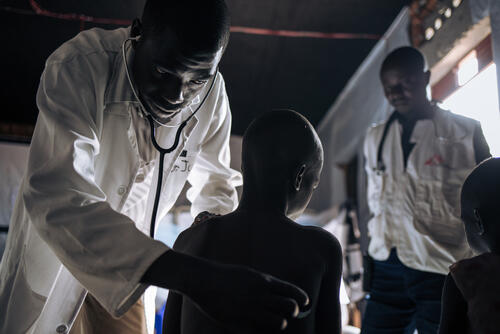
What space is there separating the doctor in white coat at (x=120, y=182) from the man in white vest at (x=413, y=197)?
0.75m

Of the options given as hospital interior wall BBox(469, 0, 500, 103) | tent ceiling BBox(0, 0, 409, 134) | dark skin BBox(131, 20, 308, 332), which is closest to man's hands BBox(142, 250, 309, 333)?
dark skin BBox(131, 20, 308, 332)

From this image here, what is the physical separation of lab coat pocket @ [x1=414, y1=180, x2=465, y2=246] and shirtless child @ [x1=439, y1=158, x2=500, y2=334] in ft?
1.95

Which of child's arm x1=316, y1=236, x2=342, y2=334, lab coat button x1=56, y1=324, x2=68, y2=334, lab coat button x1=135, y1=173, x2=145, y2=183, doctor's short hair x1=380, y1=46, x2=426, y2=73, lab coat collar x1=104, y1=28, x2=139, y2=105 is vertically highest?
doctor's short hair x1=380, y1=46, x2=426, y2=73

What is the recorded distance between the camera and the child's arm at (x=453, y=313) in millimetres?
1034

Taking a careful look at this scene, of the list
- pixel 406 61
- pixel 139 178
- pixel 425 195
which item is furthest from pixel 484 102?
pixel 139 178

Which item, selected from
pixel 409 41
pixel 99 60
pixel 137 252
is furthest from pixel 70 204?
pixel 409 41

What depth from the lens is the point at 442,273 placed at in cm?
163

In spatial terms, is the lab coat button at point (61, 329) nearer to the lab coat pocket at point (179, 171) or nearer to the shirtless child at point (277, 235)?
the shirtless child at point (277, 235)

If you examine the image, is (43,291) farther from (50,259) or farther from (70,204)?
(70,204)

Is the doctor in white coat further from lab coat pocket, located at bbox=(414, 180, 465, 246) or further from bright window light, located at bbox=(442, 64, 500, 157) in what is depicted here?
bright window light, located at bbox=(442, 64, 500, 157)

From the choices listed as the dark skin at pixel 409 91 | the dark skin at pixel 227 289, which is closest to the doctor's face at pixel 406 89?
the dark skin at pixel 409 91

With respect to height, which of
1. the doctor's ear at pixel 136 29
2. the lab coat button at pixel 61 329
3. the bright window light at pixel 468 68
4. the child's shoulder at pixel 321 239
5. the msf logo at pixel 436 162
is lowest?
the lab coat button at pixel 61 329

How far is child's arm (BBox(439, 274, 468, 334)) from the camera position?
1.03 metres

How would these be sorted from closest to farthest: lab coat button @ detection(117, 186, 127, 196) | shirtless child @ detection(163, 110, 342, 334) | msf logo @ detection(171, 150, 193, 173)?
shirtless child @ detection(163, 110, 342, 334) < lab coat button @ detection(117, 186, 127, 196) < msf logo @ detection(171, 150, 193, 173)
